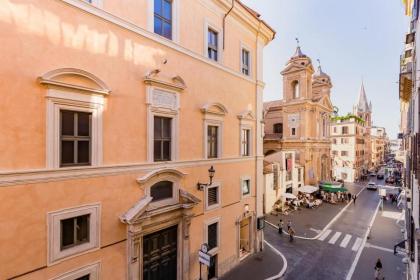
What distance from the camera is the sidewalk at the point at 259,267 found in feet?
41.5

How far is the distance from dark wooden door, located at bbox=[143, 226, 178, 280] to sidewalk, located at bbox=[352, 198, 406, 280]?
11.4 meters

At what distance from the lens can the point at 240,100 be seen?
13758mm

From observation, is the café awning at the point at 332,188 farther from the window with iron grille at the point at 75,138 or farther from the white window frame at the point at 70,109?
the window with iron grille at the point at 75,138

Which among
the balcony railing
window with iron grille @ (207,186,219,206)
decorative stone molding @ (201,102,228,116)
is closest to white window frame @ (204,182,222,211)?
window with iron grille @ (207,186,219,206)

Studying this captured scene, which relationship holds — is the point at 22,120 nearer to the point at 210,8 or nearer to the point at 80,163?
the point at 80,163

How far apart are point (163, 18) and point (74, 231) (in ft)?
27.7

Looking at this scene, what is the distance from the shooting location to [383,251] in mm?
17516

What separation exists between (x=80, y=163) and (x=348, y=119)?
5970 cm

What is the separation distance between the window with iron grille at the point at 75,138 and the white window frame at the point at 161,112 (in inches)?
83.9

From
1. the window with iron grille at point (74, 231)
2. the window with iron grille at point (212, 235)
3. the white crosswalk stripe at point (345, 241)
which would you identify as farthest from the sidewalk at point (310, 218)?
the window with iron grille at point (74, 231)

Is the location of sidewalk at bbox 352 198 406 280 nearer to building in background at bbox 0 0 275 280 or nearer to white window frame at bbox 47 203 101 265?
building in background at bbox 0 0 275 280

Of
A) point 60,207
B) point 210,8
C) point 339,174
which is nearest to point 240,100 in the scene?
point 210,8

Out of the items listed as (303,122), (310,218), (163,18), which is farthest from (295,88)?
(163,18)

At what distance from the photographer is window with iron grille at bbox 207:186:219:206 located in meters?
11.7
